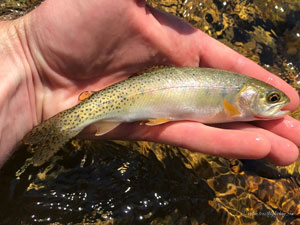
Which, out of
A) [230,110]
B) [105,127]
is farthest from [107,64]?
[230,110]

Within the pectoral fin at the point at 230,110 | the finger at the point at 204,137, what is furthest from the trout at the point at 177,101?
the finger at the point at 204,137

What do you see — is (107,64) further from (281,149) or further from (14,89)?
(281,149)

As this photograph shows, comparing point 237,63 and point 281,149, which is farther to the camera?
point 237,63

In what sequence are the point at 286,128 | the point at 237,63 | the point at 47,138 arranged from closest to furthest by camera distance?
1. the point at 47,138
2. the point at 286,128
3. the point at 237,63

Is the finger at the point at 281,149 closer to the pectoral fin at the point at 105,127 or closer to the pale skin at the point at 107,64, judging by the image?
the pale skin at the point at 107,64

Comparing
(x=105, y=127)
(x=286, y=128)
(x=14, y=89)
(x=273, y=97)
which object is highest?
(x=273, y=97)

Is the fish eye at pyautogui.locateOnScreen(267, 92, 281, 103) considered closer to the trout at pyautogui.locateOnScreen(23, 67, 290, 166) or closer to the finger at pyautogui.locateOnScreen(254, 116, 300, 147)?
the trout at pyautogui.locateOnScreen(23, 67, 290, 166)
